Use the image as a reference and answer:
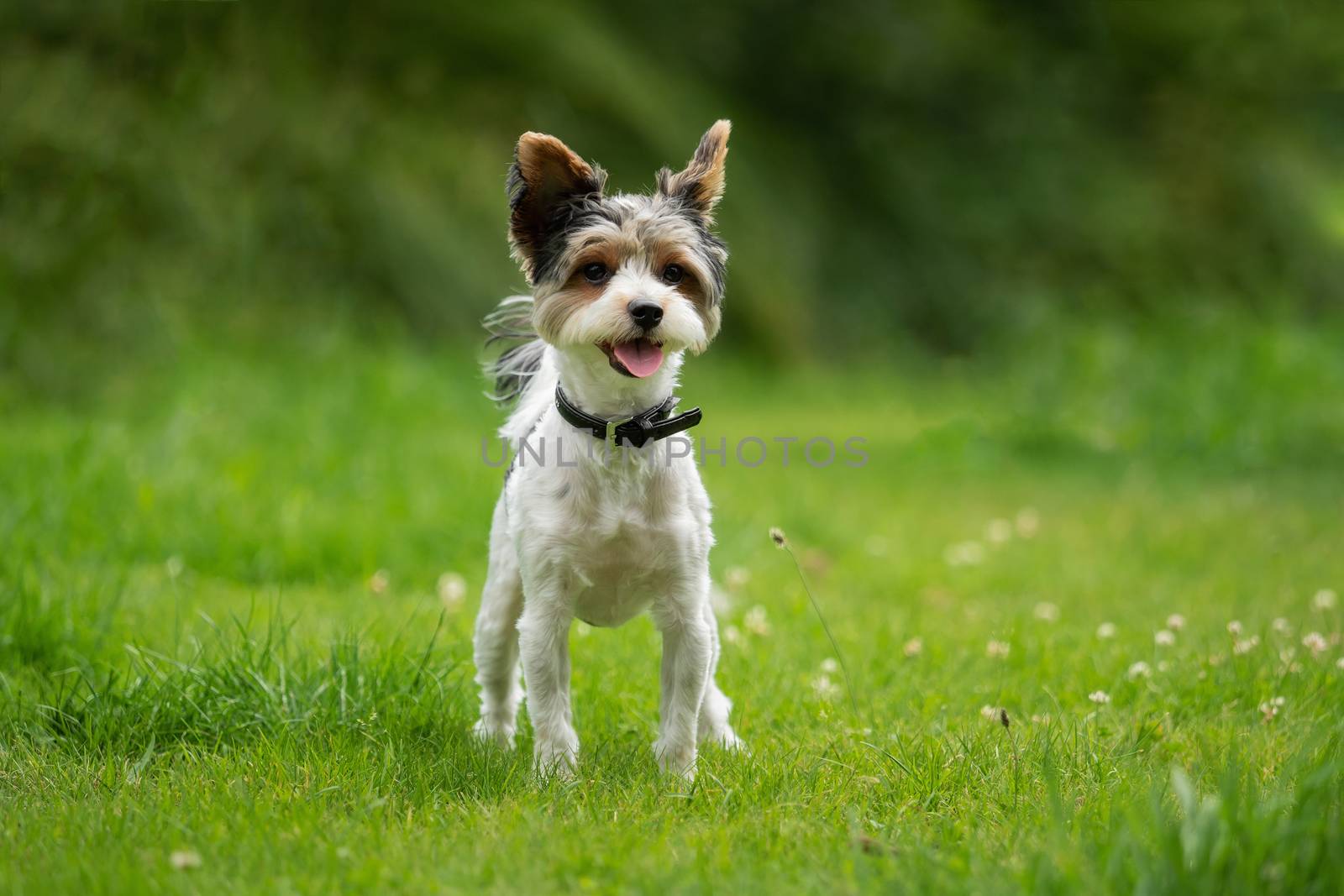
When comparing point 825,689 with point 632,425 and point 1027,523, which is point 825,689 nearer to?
point 632,425

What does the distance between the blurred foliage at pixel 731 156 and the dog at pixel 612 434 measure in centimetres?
555

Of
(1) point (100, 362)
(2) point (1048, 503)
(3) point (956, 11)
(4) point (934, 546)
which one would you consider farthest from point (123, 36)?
(3) point (956, 11)

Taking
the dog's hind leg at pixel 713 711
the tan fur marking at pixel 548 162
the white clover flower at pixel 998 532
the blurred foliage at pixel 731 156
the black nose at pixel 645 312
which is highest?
the blurred foliage at pixel 731 156

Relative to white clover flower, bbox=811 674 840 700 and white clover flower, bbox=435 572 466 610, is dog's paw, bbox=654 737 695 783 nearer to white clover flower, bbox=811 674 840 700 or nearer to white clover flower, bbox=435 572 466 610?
white clover flower, bbox=811 674 840 700

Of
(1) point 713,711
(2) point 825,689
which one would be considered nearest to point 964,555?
(2) point 825,689

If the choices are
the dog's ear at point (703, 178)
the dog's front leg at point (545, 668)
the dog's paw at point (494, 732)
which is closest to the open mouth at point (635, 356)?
the dog's ear at point (703, 178)

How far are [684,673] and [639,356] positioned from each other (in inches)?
35.4

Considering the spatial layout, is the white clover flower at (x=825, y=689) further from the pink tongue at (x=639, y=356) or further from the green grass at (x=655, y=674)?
the pink tongue at (x=639, y=356)

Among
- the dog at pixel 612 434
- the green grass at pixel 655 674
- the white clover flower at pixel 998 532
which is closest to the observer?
the green grass at pixel 655 674

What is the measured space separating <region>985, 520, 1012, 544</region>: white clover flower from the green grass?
0.17 feet

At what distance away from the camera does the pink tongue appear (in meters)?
3.28

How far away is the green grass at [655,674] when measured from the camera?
2.70 metres

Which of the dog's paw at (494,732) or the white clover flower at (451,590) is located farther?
the white clover flower at (451,590)

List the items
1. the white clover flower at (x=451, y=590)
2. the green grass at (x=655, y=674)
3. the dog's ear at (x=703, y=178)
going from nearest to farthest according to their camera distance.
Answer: the green grass at (x=655, y=674)
the dog's ear at (x=703, y=178)
the white clover flower at (x=451, y=590)
